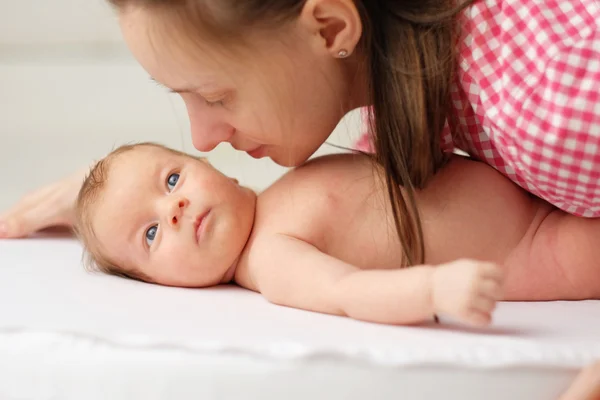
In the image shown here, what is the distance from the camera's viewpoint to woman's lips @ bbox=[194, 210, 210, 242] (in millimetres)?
966

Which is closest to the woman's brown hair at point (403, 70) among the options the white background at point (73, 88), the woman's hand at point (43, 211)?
the woman's hand at point (43, 211)

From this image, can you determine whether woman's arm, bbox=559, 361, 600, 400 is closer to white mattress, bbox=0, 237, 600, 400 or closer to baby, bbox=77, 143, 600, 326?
white mattress, bbox=0, 237, 600, 400

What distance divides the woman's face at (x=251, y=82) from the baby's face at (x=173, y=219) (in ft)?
0.22

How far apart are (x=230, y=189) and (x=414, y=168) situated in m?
0.23

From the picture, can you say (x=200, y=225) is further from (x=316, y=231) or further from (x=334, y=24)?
(x=334, y=24)

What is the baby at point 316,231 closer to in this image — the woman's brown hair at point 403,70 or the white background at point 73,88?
the woman's brown hair at point 403,70

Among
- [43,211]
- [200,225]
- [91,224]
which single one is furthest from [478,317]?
[43,211]

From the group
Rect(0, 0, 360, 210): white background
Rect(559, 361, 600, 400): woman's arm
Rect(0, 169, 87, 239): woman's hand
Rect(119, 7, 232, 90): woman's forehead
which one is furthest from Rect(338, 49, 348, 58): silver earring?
Rect(0, 0, 360, 210): white background

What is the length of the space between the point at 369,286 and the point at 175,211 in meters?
0.29

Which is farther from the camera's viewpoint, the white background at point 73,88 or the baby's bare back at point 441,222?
the white background at point 73,88

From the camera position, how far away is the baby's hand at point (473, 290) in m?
0.68

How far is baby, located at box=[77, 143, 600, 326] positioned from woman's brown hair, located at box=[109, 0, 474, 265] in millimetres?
45

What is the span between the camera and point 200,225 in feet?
3.18

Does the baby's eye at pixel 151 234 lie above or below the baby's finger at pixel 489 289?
below
